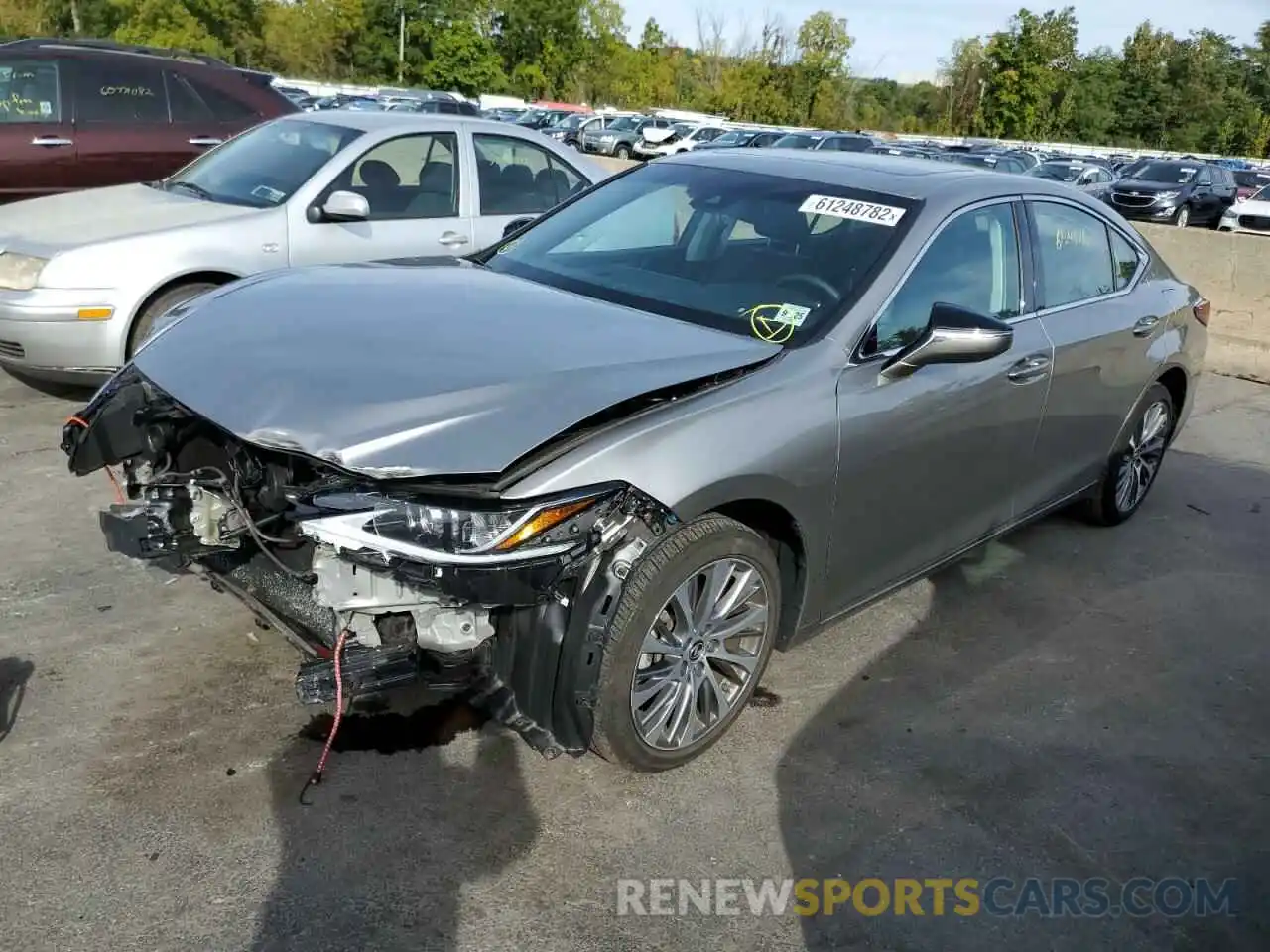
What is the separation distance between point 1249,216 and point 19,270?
78.4ft

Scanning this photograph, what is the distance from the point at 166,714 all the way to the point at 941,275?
2970mm

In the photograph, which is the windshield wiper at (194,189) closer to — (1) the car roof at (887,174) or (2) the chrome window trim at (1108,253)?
(1) the car roof at (887,174)

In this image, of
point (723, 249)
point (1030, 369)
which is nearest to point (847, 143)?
point (1030, 369)

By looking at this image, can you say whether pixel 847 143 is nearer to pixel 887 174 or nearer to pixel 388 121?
pixel 388 121

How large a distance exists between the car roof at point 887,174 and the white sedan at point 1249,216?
2141 cm

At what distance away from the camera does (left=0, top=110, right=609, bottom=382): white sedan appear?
5684 mm

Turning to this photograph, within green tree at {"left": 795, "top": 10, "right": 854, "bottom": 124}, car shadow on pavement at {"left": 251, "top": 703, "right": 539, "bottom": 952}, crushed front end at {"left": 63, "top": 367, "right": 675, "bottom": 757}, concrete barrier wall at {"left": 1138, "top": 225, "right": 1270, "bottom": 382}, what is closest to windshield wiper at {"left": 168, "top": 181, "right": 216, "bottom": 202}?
crushed front end at {"left": 63, "top": 367, "right": 675, "bottom": 757}

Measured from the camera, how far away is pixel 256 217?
6.23 meters

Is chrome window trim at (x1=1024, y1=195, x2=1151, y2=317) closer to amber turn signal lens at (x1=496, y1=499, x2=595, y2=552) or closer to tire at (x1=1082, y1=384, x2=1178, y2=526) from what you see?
tire at (x1=1082, y1=384, x2=1178, y2=526)

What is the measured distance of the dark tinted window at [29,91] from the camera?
8.31 metres

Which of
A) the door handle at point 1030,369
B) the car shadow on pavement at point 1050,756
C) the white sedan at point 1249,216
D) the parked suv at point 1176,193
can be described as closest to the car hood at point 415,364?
the door handle at point 1030,369

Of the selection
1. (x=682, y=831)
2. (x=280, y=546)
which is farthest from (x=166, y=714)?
(x=682, y=831)

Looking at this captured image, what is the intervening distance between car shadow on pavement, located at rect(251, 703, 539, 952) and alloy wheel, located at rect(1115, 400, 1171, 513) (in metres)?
3.64

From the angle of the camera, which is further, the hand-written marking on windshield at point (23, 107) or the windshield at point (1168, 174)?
the windshield at point (1168, 174)
